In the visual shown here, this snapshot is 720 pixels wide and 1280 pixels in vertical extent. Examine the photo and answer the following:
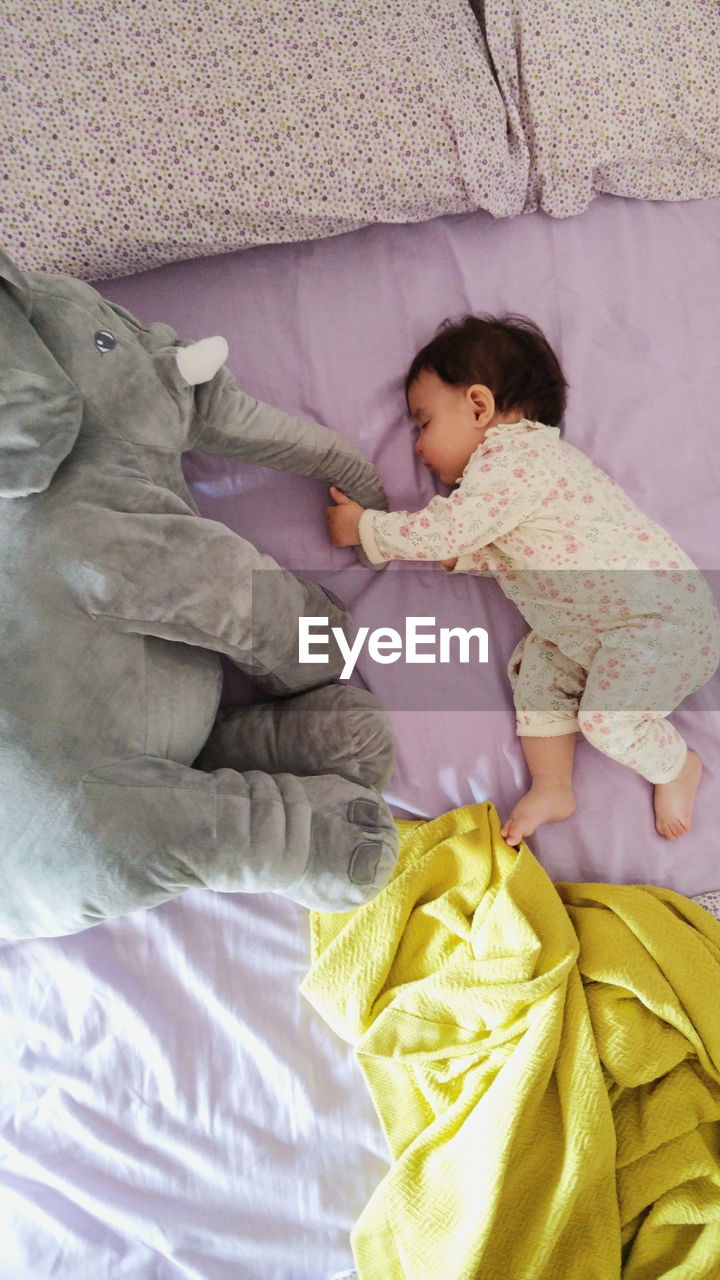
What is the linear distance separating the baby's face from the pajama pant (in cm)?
28

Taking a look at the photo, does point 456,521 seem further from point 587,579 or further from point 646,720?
point 646,720

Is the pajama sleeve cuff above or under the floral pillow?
under

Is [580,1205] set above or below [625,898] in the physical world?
below

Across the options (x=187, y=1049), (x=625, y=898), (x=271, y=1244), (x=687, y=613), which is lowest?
(x=271, y=1244)

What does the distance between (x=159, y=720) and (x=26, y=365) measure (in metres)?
0.33

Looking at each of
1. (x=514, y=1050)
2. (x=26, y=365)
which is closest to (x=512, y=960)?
(x=514, y=1050)

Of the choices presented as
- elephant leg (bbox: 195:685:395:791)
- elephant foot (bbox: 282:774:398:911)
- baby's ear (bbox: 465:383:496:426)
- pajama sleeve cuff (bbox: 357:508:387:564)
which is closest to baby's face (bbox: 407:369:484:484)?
baby's ear (bbox: 465:383:496:426)

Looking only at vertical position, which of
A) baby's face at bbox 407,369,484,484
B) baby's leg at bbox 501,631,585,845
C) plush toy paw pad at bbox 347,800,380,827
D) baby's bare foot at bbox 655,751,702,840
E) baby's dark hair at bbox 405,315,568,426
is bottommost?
baby's bare foot at bbox 655,751,702,840

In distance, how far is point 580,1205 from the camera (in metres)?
0.83

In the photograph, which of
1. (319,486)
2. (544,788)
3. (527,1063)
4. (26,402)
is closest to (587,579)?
(544,788)

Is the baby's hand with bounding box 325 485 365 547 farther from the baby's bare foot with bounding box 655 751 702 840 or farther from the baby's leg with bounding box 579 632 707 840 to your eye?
the baby's bare foot with bounding box 655 751 702 840

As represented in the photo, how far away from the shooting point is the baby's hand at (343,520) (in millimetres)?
1052

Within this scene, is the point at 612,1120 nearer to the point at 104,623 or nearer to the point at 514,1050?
the point at 514,1050

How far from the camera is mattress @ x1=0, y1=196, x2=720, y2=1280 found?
907 millimetres
